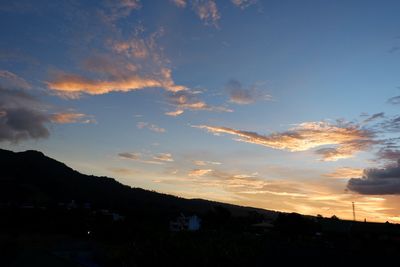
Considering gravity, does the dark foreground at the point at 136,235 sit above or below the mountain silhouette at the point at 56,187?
below

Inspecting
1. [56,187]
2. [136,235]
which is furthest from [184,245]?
[56,187]

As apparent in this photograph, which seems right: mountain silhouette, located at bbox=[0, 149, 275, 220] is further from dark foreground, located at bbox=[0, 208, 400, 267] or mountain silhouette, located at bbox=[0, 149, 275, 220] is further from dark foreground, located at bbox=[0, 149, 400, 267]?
dark foreground, located at bbox=[0, 208, 400, 267]

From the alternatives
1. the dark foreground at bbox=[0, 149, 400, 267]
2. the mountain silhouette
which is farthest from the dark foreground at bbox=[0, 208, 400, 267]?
the mountain silhouette

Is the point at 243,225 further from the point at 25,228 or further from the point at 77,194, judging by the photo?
the point at 77,194

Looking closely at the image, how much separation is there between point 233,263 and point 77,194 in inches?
4901

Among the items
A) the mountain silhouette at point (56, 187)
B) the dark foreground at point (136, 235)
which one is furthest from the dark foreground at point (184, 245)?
the mountain silhouette at point (56, 187)

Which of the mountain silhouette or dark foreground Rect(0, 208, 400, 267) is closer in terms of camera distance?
dark foreground Rect(0, 208, 400, 267)

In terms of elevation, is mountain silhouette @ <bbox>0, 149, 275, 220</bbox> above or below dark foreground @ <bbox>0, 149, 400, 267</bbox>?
above

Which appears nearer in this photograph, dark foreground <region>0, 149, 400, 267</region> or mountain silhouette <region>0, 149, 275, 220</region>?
dark foreground <region>0, 149, 400, 267</region>

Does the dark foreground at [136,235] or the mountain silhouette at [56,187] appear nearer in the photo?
the dark foreground at [136,235]

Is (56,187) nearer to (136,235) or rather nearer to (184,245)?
(136,235)

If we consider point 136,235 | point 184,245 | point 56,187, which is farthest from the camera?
point 56,187

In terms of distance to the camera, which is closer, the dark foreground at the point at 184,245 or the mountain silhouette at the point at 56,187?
the dark foreground at the point at 184,245

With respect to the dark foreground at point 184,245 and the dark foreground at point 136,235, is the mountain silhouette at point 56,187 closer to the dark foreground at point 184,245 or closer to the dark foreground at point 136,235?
the dark foreground at point 136,235
